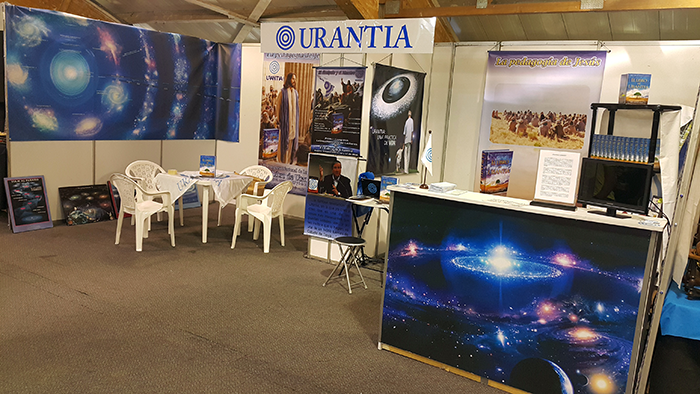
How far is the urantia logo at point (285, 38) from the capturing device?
4781 mm

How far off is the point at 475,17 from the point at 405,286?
5490 mm

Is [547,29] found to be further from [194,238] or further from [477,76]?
[194,238]

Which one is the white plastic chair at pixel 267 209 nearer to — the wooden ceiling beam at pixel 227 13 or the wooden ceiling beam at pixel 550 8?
the wooden ceiling beam at pixel 550 8

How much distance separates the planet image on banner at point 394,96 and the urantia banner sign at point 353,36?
3.37 feet

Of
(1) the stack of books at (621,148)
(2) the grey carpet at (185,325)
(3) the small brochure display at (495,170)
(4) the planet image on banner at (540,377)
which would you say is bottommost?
(2) the grey carpet at (185,325)

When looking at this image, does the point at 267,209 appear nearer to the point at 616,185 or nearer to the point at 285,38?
the point at 285,38

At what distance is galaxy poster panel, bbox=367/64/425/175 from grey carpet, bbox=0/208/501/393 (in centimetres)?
136

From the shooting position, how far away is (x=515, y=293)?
3.09 metres

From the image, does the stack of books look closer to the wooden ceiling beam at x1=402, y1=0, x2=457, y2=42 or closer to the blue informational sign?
the blue informational sign

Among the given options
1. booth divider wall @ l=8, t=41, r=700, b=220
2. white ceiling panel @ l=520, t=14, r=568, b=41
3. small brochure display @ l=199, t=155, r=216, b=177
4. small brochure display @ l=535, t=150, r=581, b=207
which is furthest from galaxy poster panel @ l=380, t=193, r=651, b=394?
white ceiling panel @ l=520, t=14, r=568, b=41

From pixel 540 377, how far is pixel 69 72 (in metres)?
5.99

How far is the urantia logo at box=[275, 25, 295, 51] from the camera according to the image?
4.78 m

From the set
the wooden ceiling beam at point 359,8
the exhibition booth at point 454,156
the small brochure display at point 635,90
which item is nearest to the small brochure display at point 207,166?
the exhibition booth at point 454,156

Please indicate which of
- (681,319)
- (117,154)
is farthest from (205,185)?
(681,319)
